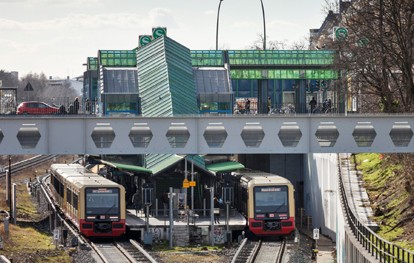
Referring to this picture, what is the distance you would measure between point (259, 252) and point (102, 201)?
862 centimetres

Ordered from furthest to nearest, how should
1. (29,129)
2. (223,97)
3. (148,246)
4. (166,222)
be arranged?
(223,97)
(166,222)
(148,246)
(29,129)

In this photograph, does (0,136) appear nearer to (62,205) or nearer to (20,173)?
(62,205)

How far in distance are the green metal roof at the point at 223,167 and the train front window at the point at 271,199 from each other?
677cm

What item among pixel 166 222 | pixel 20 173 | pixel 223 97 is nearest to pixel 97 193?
pixel 166 222

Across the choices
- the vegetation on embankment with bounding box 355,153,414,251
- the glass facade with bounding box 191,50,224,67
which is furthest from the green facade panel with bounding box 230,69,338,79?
the vegetation on embankment with bounding box 355,153,414,251

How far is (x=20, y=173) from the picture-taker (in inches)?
4072

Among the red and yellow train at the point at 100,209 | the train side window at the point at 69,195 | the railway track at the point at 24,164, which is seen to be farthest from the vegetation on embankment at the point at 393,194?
the railway track at the point at 24,164

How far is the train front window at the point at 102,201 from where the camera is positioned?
174 feet

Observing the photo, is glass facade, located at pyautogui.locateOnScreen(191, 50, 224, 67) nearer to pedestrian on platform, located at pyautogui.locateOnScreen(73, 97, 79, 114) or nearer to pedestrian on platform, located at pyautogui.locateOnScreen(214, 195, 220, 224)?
pedestrian on platform, located at pyautogui.locateOnScreen(214, 195, 220, 224)

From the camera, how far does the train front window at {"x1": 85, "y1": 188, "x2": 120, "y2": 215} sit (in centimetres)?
5306

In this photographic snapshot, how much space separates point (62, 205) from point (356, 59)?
18.2 m

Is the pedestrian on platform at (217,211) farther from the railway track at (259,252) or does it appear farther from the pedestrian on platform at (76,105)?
the pedestrian on platform at (76,105)

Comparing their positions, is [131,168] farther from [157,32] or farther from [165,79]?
[157,32]

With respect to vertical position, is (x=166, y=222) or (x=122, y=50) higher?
(x=122, y=50)
